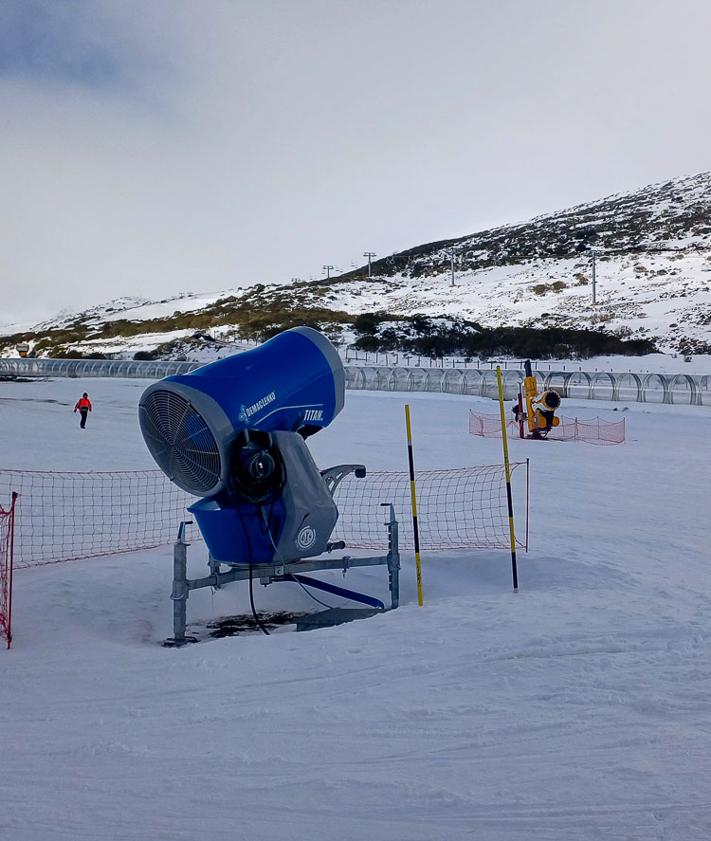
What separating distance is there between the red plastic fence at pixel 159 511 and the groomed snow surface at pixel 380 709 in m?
1.16

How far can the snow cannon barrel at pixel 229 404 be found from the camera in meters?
6.00

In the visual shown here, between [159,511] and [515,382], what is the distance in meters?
25.3

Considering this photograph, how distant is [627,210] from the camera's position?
11850cm

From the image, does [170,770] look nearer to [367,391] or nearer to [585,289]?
[367,391]

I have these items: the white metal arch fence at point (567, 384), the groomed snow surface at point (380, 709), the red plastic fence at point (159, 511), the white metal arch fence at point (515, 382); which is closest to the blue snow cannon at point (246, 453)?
the groomed snow surface at point (380, 709)

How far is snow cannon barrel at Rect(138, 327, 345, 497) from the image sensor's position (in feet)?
19.7

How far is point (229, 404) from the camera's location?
605cm

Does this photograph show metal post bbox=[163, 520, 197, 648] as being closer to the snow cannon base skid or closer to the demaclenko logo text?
→ the snow cannon base skid

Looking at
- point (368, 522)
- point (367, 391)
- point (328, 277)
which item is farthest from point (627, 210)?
point (368, 522)

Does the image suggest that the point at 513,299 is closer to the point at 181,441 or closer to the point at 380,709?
the point at 181,441

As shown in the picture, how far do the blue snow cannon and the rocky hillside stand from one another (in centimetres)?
4618

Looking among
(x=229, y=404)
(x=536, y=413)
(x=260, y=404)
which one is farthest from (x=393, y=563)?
(x=536, y=413)

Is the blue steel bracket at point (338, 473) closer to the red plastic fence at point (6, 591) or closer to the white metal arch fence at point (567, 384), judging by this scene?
the red plastic fence at point (6, 591)

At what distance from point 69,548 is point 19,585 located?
1.99m
